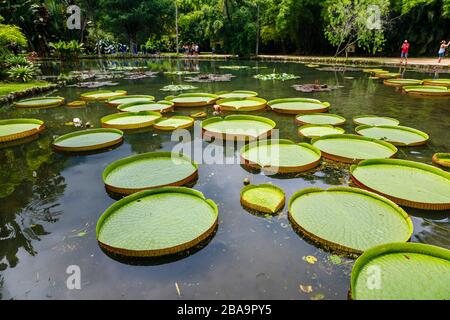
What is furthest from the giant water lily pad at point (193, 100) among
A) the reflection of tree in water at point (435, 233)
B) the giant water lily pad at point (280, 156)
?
the reflection of tree in water at point (435, 233)

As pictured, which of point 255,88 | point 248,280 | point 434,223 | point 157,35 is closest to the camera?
point 248,280

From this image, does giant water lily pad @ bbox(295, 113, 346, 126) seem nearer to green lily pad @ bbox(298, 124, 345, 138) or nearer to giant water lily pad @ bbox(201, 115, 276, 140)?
green lily pad @ bbox(298, 124, 345, 138)

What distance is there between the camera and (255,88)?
39.6 ft

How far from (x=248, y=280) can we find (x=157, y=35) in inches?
1478

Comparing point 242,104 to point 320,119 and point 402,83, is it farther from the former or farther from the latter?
point 402,83

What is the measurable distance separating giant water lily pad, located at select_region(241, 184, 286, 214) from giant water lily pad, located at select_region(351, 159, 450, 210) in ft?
3.69

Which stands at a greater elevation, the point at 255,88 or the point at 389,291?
the point at 255,88

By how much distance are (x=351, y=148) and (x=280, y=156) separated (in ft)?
4.34

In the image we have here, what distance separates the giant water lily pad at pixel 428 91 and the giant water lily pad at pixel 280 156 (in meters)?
7.34

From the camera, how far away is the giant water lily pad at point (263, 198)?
356 centimetres

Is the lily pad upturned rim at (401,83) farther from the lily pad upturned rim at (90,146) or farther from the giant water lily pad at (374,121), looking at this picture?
the lily pad upturned rim at (90,146)

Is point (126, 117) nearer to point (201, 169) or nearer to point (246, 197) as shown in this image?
point (201, 169)
